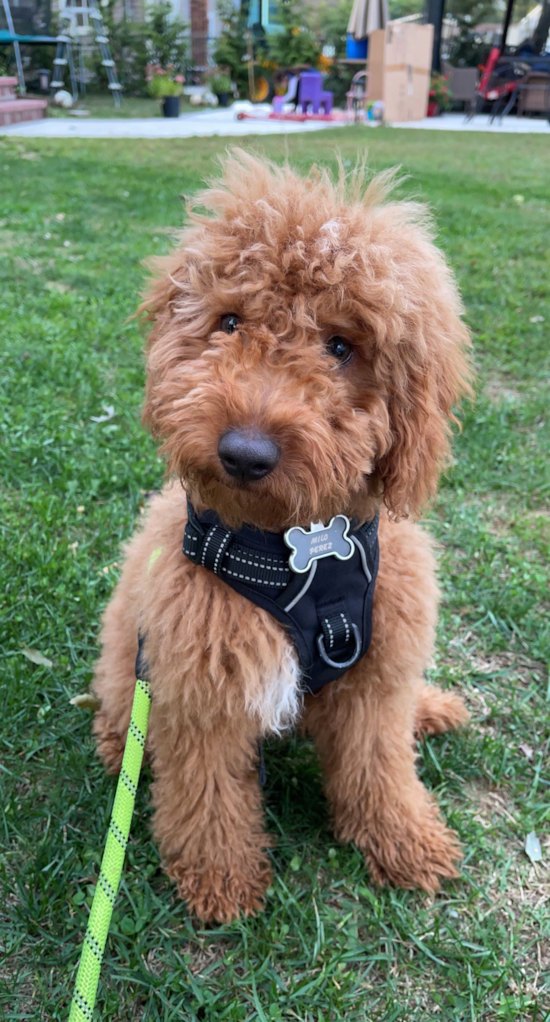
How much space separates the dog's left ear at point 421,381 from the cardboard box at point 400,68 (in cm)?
1810

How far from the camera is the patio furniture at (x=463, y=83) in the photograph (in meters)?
20.5

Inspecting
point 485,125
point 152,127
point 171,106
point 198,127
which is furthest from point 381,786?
point 485,125

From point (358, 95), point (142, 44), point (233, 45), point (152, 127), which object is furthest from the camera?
point (233, 45)

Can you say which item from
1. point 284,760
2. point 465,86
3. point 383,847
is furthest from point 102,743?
point 465,86

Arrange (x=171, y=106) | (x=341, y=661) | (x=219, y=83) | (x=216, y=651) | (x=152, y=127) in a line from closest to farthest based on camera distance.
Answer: (x=216, y=651) < (x=341, y=661) < (x=152, y=127) < (x=171, y=106) < (x=219, y=83)

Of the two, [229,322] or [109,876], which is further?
[229,322]

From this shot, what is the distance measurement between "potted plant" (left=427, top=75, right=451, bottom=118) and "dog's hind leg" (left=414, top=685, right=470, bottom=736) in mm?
21679

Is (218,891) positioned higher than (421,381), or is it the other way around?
(421,381)

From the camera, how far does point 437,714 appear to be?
2418 millimetres

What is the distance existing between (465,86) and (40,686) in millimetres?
23357

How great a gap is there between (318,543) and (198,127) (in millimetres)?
16015

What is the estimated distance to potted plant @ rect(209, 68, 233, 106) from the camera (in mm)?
20312

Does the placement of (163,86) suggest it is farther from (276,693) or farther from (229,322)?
(276,693)

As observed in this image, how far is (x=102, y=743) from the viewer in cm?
227
